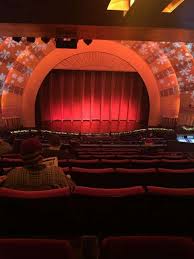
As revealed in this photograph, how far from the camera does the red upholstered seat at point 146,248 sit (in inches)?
45.9

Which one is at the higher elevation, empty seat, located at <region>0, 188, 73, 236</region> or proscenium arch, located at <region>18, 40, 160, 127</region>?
proscenium arch, located at <region>18, 40, 160, 127</region>

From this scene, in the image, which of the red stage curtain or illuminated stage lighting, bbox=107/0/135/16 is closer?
illuminated stage lighting, bbox=107/0/135/16

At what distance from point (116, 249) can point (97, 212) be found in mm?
855

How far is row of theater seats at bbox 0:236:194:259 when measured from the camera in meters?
1.14

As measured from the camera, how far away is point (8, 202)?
1912 millimetres

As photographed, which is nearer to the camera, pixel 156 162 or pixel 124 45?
pixel 156 162

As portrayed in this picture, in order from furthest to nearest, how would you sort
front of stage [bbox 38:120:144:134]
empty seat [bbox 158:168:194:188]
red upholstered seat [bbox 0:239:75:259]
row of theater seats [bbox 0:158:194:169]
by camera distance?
front of stage [bbox 38:120:144:134] → row of theater seats [bbox 0:158:194:169] → empty seat [bbox 158:168:194:188] → red upholstered seat [bbox 0:239:75:259]

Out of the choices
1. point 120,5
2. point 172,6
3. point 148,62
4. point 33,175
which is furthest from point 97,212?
point 148,62

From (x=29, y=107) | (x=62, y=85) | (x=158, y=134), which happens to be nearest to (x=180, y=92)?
(x=158, y=134)

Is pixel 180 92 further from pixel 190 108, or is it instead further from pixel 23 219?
pixel 23 219

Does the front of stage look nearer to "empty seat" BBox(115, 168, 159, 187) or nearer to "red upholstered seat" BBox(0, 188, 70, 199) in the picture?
"empty seat" BBox(115, 168, 159, 187)

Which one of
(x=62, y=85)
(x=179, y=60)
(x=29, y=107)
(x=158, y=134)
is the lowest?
(x=158, y=134)

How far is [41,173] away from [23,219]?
414 millimetres

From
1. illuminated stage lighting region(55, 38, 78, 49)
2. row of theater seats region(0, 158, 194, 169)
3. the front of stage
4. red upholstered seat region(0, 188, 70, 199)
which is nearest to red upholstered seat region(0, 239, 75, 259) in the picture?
red upholstered seat region(0, 188, 70, 199)
